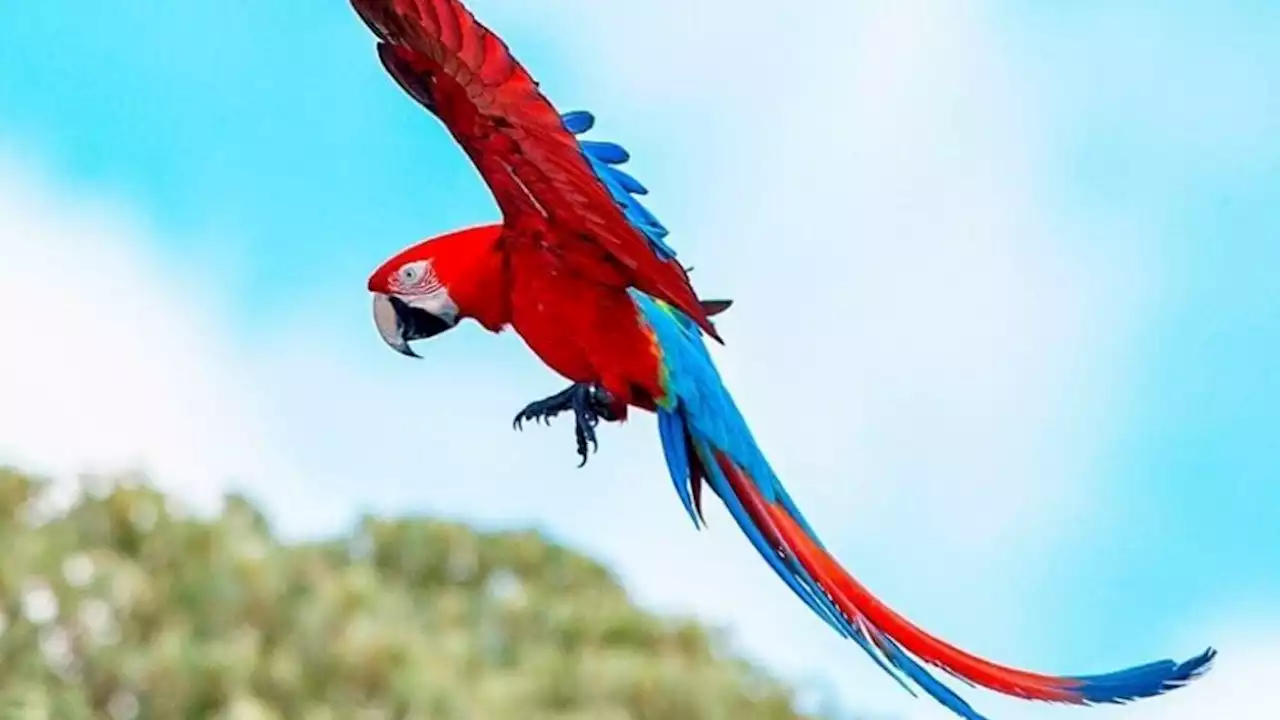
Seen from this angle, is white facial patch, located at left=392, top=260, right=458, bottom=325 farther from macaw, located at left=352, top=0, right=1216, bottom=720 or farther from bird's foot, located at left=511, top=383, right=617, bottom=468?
bird's foot, located at left=511, top=383, right=617, bottom=468

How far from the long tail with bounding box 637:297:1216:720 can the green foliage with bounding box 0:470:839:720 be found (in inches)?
9.7

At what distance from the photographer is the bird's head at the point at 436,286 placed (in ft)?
4.19

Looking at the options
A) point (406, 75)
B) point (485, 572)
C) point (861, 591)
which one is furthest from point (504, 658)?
point (406, 75)

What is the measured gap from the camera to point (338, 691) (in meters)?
1.35

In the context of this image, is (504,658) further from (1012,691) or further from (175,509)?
(1012,691)

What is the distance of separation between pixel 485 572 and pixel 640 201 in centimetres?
59

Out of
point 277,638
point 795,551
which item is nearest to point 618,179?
point 795,551

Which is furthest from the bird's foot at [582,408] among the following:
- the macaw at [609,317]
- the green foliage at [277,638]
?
the green foliage at [277,638]

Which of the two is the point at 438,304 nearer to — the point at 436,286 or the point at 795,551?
the point at 436,286

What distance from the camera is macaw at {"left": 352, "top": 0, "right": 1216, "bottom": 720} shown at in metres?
1.17

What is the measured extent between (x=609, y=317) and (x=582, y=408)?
0.31 feet

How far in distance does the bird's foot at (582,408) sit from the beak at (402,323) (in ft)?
0.33

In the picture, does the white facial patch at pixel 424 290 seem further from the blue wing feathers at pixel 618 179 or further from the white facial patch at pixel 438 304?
the blue wing feathers at pixel 618 179

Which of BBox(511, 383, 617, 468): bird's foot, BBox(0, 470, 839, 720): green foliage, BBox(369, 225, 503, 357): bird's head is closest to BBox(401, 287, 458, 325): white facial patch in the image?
BBox(369, 225, 503, 357): bird's head
